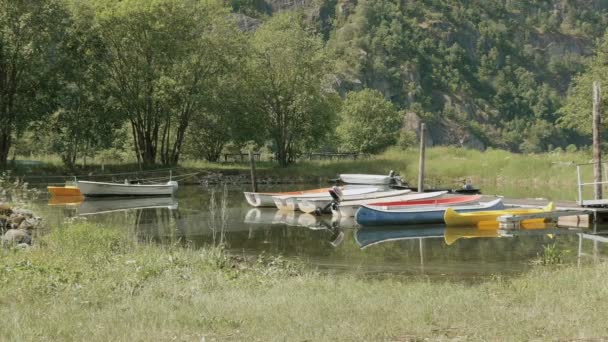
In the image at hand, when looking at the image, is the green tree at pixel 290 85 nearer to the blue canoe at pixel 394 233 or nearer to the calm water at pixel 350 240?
the calm water at pixel 350 240

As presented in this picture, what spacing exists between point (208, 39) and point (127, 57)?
20.9 feet

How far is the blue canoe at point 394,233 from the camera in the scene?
2241 cm

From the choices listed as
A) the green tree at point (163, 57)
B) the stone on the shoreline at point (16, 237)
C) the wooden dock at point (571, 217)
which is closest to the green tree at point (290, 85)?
the green tree at point (163, 57)

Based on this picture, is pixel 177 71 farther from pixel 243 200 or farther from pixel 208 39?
pixel 243 200

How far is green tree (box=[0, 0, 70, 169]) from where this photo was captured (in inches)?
1661

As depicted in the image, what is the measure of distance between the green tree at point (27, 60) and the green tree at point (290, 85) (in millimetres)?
15950

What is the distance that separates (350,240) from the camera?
22.3 meters

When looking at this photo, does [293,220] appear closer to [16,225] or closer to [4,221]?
[16,225]

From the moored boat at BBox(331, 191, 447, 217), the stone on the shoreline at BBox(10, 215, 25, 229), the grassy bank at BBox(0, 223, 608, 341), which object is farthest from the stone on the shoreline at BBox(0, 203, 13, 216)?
the moored boat at BBox(331, 191, 447, 217)

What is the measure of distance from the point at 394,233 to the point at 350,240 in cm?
269

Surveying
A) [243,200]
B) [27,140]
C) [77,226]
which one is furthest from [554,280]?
[27,140]

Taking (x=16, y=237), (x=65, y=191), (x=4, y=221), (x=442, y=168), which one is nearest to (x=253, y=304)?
(x=16, y=237)

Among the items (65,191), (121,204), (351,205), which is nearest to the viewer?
(351,205)

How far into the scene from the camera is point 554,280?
11.9m
